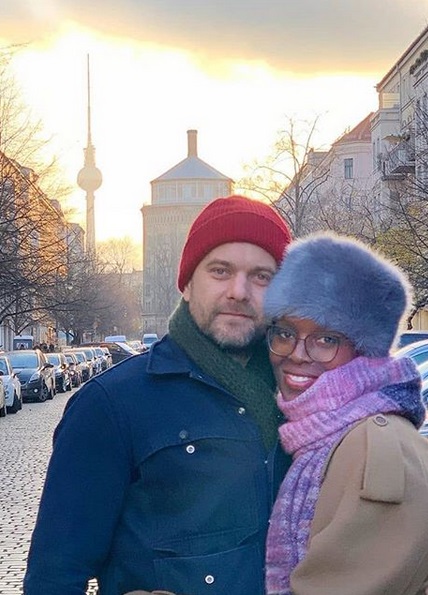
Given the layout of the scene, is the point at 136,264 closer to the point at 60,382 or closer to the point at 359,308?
the point at 60,382

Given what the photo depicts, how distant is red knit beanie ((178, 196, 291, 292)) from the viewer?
127 inches

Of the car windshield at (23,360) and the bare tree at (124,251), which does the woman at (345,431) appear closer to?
the car windshield at (23,360)

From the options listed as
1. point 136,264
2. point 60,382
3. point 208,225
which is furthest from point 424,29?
point 136,264

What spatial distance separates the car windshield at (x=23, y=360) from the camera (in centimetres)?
3706

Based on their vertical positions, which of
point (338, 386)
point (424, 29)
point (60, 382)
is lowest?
point (60, 382)

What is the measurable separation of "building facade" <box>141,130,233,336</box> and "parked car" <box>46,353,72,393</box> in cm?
9693

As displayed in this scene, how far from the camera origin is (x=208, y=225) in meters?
3.24

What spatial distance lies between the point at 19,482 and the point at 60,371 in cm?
3053

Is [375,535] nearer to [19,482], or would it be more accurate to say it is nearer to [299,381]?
[299,381]

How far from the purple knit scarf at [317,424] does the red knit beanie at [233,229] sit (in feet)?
1.70

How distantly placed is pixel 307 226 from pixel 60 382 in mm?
12445

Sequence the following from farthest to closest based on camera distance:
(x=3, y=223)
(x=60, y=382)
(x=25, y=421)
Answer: (x=60, y=382) → (x=3, y=223) → (x=25, y=421)

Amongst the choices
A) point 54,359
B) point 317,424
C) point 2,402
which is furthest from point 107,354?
point 317,424

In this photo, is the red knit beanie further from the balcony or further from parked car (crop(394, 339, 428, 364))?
the balcony
